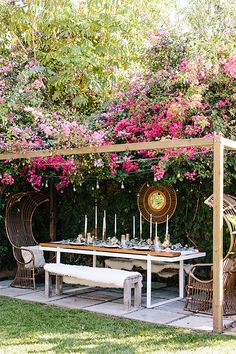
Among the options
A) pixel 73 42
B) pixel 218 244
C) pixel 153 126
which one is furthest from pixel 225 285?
pixel 73 42

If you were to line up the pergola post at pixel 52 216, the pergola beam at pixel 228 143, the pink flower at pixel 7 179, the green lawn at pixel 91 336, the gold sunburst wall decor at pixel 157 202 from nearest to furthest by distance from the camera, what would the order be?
the green lawn at pixel 91 336, the pergola beam at pixel 228 143, the pink flower at pixel 7 179, the gold sunburst wall decor at pixel 157 202, the pergola post at pixel 52 216

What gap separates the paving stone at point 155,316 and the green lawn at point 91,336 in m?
0.23

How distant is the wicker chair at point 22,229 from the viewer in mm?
8125

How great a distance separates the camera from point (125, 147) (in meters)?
6.04

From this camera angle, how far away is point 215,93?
7.82m

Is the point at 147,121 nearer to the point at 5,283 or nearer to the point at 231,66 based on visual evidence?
the point at 231,66

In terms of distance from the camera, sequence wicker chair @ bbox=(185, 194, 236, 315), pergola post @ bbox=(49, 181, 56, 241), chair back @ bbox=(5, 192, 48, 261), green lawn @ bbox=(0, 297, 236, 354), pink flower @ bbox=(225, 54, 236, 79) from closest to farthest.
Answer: green lawn @ bbox=(0, 297, 236, 354)
wicker chair @ bbox=(185, 194, 236, 315)
pink flower @ bbox=(225, 54, 236, 79)
chair back @ bbox=(5, 192, 48, 261)
pergola post @ bbox=(49, 181, 56, 241)

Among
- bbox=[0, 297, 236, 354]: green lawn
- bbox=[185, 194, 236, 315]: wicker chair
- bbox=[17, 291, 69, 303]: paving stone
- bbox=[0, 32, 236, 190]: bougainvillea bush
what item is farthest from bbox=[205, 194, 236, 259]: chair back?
bbox=[17, 291, 69, 303]: paving stone

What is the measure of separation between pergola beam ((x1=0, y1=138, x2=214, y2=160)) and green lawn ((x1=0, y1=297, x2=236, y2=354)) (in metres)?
1.96

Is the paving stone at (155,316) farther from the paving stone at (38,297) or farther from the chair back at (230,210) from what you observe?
the paving stone at (38,297)

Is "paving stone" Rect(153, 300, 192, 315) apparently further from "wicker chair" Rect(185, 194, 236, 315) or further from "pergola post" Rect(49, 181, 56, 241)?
"pergola post" Rect(49, 181, 56, 241)

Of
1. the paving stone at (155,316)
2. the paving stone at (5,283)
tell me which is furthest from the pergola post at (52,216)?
the paving stone at (155,316)

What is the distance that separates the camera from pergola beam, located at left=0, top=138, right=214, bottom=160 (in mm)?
5477

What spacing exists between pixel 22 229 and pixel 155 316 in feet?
11.4
